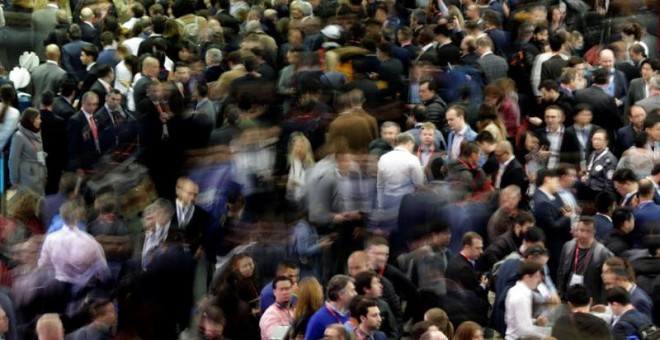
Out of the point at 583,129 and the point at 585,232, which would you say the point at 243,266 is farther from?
the point at 583,129

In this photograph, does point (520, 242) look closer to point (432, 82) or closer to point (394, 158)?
point (394, 158)

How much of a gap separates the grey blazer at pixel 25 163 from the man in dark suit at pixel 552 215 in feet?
17.0

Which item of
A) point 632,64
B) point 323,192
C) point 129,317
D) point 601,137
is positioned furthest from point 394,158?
point 632,64

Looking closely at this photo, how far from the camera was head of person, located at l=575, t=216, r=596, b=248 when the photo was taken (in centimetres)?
Result: 1363

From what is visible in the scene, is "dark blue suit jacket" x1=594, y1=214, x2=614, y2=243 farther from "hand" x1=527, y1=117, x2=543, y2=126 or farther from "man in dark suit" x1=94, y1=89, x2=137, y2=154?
"man in dark suit" x1=94, y1=89, x2=137, y2=154

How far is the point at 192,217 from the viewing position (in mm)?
14414

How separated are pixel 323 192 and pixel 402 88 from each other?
4.06 metres

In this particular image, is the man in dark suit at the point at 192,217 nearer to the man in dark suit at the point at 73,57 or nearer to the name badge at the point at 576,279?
the name badge at the point at 576,279

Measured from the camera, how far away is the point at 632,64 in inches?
739

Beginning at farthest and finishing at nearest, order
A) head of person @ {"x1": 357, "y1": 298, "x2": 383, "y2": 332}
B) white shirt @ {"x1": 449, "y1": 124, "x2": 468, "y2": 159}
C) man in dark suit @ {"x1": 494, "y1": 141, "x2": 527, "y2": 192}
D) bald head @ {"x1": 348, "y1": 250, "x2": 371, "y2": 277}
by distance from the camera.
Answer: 1. white shirt @ {"x1": 449, "y1": 124, "x2": 468, "y2": 159}
2. man in dark suit @ {"x1": 494, "y1": 141, "x2": 527, "y2": 192}
3. bald head @ {"x1": 348, "y1": 250, "x2": 371, "y2": 277}
4. head of person @ {"x1": 357, "y1": 298, "x2": 383, "y2": 332}

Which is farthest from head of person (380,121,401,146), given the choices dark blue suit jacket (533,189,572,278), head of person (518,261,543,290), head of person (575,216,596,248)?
head of person (518,261,543,290)

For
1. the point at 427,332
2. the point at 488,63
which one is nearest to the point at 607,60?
the point at 488,63

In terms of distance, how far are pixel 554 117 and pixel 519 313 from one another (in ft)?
13.9

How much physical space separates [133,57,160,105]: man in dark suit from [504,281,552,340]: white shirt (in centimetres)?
609
